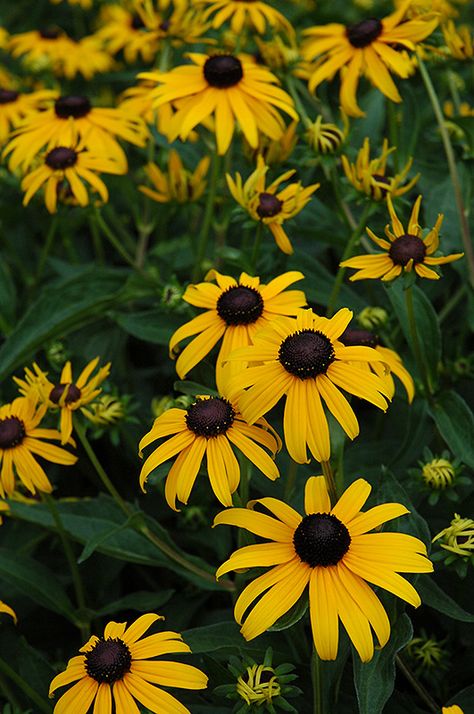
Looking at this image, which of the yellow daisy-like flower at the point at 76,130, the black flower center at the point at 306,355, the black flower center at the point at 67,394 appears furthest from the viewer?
the yellow daisy-like flower at the point at 76,130

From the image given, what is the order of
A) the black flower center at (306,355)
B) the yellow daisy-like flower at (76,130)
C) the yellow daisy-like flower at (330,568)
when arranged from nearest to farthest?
the yellow daisy-like flower at (330,568), the black flower center at (306,355), the yellow daisy-like flower at (76,130)

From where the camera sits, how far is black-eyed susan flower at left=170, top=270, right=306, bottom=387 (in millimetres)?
1130

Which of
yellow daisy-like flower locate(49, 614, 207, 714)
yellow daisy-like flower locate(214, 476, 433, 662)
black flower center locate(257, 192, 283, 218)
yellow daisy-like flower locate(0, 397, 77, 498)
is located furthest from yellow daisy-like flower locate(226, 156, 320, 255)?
yellow daisy-like flower locate(49, 614, 207, 714)

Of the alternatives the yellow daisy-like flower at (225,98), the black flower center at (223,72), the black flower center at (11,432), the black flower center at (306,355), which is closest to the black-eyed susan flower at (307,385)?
the black flower center at (306,355)

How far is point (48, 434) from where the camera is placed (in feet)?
4.00

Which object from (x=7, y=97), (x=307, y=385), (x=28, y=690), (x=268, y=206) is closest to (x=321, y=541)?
(x=307, y=385)

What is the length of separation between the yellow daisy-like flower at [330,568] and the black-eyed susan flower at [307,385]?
0.26 feet

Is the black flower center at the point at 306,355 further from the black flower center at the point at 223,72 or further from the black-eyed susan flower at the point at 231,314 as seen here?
the black flower center at the point at 223,72

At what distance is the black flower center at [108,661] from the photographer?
2.94 ft

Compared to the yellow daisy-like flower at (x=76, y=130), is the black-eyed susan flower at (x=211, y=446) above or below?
below

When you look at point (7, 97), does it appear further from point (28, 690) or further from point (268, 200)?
point (28, 690)

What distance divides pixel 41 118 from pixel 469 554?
116cm

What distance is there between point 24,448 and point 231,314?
1.13 ft

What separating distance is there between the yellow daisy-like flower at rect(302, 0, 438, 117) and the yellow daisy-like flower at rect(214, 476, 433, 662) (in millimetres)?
794
